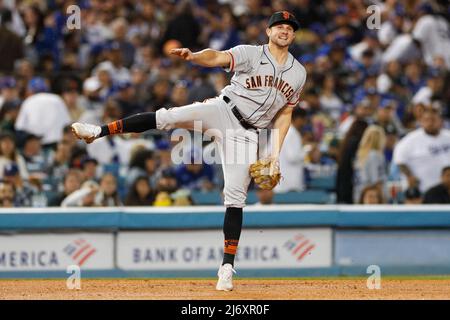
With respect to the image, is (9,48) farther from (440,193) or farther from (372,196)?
(440,193)

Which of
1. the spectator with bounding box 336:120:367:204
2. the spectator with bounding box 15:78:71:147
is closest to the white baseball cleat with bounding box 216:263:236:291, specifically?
the spectator with bounding box 336:120:367:204

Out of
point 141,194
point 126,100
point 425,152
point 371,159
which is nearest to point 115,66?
point 126,100

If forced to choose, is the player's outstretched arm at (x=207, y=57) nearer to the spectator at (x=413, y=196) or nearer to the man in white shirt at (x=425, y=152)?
the spectator at (x=413, y=196)

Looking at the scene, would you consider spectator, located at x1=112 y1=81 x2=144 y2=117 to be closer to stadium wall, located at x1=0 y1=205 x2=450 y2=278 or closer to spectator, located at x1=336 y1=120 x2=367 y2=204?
spectator, located at x1=336 y1=120 x2=367 y2=204

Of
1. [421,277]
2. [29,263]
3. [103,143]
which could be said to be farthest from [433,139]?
[29,263]

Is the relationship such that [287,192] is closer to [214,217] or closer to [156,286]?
[214,217]

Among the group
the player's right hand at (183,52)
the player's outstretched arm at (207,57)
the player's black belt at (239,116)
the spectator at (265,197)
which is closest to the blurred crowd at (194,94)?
the spectator at (265,197)
